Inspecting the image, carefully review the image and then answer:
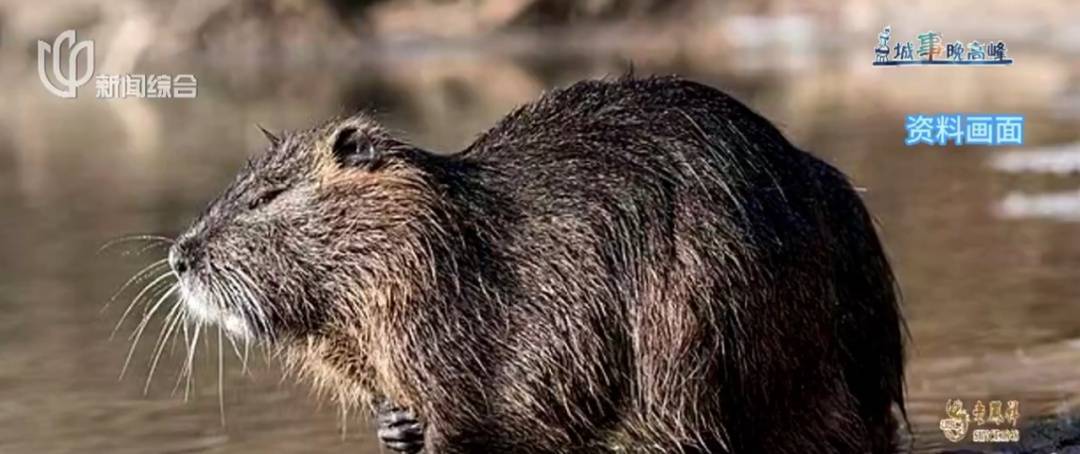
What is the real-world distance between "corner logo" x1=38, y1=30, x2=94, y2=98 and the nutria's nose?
773 cm

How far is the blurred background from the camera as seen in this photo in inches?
199

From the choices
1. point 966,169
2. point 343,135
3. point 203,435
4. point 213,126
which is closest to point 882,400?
point 343,135

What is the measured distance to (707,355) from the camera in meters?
3.44

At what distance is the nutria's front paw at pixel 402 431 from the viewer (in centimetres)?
342

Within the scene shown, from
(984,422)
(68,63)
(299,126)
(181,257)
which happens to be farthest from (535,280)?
(68,63)

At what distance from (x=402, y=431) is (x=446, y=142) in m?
5.85

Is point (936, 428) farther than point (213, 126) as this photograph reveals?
No

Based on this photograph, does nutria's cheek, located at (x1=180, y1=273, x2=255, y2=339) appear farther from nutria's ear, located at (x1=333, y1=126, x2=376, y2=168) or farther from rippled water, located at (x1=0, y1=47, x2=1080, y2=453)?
rippled water, located at (x1=0, y1=47, x2=1080, y2=453)

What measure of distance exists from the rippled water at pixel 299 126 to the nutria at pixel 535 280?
113 centimetres

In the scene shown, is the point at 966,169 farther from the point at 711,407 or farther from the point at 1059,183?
the point at 711,407

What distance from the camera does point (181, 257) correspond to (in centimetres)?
346

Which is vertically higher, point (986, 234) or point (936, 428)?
point (986, 234)

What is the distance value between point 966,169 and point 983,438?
4.14 m

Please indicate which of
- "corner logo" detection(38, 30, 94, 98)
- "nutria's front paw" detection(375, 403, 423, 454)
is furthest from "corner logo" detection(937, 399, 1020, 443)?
"corner logo" detection(38, 30, 94, 98)
